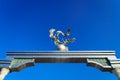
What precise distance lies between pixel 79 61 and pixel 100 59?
3.08 feet

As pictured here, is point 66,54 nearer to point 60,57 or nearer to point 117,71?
point 60,57

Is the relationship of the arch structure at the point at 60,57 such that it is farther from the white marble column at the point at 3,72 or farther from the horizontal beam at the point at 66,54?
the white marble column at the point at 3,72

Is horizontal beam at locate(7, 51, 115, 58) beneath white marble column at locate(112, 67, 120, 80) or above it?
above

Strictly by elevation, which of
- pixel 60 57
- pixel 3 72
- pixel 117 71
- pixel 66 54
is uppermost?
pixel 66 54

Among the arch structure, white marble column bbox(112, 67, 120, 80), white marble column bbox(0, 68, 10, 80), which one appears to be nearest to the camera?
white marble column bbox(112, 67, 120, 80)

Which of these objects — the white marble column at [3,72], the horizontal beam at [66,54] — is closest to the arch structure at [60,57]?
the horizontal beam at [66,54]

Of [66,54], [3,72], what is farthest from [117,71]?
[3,72]

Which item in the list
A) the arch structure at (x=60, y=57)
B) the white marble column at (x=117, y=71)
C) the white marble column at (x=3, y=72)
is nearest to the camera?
the white marble column at (x=117, y=71)

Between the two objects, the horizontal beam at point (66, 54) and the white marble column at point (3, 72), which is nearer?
the white marble column at point (3, 72)

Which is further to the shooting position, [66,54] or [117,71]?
[66,54]

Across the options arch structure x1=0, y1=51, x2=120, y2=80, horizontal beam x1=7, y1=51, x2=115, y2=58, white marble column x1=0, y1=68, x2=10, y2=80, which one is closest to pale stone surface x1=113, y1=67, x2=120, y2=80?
arch structure x1=0, y1=51, x2=120, y2=80

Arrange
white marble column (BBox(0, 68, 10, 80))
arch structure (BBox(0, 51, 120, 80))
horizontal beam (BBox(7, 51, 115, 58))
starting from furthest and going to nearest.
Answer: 1. horizontal beam (BBox(7, 51, 115, 58))
2. arch structure (BBox(0, 51, 120, 80))
3. white marble column (BBox(0, 68, 10, 80))

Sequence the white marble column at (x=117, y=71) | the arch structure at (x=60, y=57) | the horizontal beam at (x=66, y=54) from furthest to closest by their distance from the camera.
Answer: the horizontal beam at (x=66, y=54)
the arch structure at (x=60, y=57)
the white marble column at (x=117, y=71)

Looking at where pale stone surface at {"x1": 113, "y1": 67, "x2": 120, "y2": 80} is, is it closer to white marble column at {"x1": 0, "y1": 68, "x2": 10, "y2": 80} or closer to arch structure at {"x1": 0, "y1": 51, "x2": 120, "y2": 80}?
arch structure at {"x1": 0, "y1": 51, "x2": 120, "y2": 80}
